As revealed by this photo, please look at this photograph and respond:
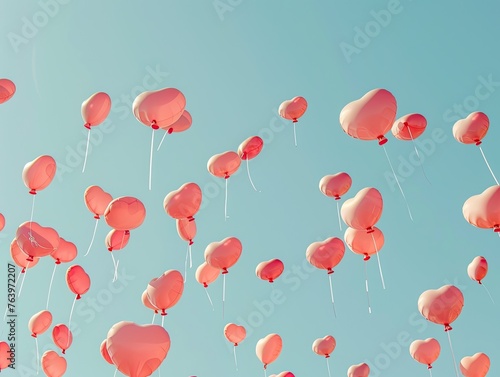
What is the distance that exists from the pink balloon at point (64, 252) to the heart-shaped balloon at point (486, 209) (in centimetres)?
557

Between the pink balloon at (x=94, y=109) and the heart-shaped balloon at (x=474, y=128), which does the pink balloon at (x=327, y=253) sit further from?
the pink balloon at (x=94, y=109)

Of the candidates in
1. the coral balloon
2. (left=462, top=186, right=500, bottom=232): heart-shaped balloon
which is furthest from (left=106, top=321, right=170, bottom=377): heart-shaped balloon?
(left=462, top=186, right=500, bottom=232): heart-shaped balloon

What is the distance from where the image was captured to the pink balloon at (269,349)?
8.53 m

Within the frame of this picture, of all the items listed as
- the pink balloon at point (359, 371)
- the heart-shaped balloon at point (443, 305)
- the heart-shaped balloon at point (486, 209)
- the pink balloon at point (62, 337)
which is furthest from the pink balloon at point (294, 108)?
the pink balloon at point (62, 337)

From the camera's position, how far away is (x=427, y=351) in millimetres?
8094

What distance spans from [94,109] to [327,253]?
12.4 ft

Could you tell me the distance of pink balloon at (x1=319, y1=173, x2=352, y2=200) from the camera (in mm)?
7840

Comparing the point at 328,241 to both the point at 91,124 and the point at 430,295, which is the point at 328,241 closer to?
the point at 430,295

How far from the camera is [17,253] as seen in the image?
778 cm

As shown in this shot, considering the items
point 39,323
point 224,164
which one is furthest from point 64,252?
point 224,164

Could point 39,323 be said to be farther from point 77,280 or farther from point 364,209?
point 364,209

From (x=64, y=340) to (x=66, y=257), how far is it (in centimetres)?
135

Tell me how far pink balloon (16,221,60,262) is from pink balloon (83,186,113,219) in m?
0.79

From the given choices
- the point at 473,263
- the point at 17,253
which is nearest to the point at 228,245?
the point at 17,253
